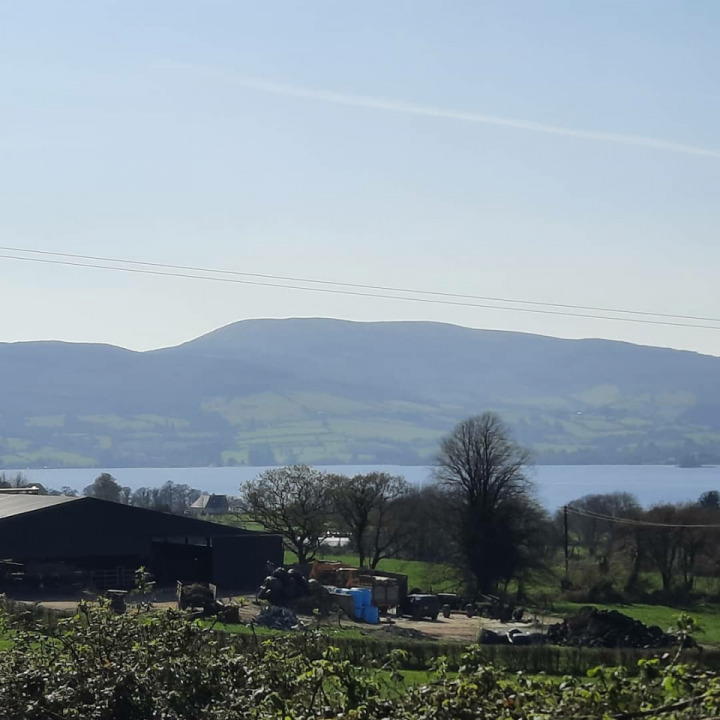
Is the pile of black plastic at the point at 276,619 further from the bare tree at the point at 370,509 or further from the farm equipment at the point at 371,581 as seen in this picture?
the bare tree at the point at 370,509

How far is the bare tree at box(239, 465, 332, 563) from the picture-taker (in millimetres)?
56375

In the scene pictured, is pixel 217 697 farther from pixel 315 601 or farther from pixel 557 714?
pixel 315 601

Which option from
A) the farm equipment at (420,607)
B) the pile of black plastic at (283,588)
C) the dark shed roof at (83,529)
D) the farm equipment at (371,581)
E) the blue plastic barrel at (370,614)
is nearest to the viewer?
the blue plastic barrel at (370,614)

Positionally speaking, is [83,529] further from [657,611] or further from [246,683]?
[246,683]

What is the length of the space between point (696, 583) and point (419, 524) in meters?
14.9

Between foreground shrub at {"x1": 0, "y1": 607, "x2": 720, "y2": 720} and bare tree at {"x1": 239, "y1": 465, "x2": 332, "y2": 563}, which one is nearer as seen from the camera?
foreground shrub at {"x1": 0, "y1": 607, "x2": 720, "y2": 720}

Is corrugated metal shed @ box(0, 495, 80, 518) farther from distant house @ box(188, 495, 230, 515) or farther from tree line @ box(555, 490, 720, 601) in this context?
distant house @ box(188, 495, 230, 515)

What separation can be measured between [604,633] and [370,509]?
84.4 ft

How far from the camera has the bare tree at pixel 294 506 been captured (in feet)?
185

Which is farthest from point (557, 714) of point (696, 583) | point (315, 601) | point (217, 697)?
point (696, 583)

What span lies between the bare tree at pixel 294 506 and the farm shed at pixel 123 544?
9.55 m

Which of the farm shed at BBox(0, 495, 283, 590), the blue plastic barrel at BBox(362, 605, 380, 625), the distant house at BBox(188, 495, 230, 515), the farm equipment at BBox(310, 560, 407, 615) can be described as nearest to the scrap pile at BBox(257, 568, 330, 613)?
the blue plastic barrel at BBox(362, 605, 380, 625)

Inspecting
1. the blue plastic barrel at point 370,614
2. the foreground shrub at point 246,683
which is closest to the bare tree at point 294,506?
the blue plastic barrel at point 370,614

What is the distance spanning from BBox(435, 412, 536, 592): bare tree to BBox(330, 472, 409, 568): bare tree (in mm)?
3576
